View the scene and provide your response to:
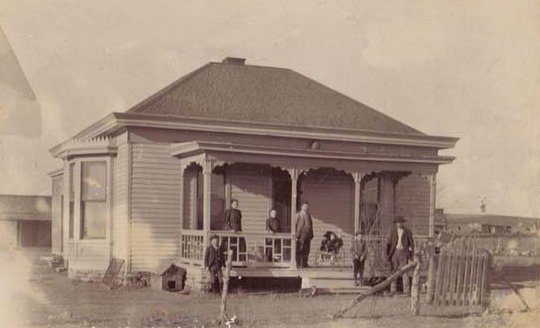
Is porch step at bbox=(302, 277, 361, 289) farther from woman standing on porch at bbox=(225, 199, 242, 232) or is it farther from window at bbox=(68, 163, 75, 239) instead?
window at bbox=(68, 163, 75, 239)

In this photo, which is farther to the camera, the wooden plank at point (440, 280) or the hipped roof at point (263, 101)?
the hipped roof at point (263, 101)

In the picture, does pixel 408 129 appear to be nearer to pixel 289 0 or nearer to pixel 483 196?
pixel 483 196

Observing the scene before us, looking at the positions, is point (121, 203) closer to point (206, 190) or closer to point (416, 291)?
point (206, 190)

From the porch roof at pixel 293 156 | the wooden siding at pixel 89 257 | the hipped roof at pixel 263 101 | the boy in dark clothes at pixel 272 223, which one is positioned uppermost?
the hipped roof at pixel 263 101

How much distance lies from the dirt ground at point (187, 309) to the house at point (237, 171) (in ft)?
4.85

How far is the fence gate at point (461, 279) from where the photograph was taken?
12.1 m

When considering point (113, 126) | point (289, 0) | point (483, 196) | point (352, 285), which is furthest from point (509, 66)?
point (113, 126)

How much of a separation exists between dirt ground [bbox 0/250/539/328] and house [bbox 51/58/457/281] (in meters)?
1.48

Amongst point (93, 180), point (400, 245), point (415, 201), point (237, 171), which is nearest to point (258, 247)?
point (237, 171)

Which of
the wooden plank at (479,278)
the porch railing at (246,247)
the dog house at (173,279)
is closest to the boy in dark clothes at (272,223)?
the porch railing at (246,247)

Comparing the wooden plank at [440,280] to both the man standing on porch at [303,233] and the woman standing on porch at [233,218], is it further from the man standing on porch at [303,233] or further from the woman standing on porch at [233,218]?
the woman standing on porch at [233,218]

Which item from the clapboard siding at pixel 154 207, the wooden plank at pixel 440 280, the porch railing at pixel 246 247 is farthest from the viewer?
the clapboard siding at pixel 154 207

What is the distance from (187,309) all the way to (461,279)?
415cm

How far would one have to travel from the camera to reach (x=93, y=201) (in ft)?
52.9
